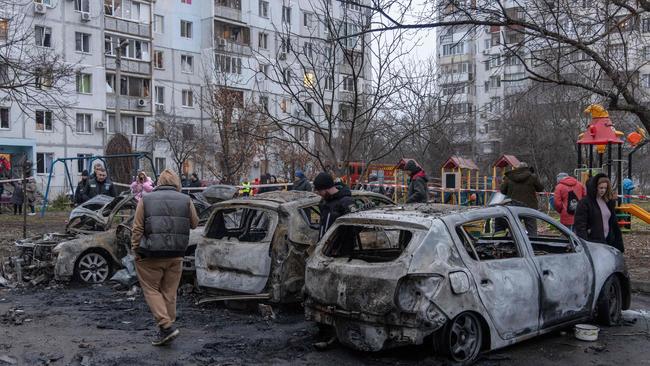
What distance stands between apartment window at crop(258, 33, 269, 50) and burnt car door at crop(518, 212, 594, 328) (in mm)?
44688

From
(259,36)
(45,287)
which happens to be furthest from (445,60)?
(45,287)

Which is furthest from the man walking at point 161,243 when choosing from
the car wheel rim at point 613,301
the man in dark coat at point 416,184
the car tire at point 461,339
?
the man in dark coat at point 416,184

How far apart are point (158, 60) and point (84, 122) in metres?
7.95

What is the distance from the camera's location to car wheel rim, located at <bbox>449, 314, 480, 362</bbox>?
5.52 meters

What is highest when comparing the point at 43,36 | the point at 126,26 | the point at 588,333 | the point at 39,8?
the point at 126,26

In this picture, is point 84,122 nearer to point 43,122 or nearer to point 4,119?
point 43,122

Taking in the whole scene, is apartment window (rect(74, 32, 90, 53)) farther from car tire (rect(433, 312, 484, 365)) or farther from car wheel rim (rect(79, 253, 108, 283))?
car tire (rect(433, 312, 484, 365))

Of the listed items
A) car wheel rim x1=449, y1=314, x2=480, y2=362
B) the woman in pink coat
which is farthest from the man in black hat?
the woman in pink coat

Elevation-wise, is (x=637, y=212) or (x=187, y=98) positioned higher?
(x=187, y=98)

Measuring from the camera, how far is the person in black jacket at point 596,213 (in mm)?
7891

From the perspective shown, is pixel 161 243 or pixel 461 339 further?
pixel 161 243

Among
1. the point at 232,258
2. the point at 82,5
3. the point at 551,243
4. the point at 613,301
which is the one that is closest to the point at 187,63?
the point at 82,5

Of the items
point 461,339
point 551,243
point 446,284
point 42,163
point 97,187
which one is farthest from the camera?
point 42,163

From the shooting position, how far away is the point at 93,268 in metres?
10.3
